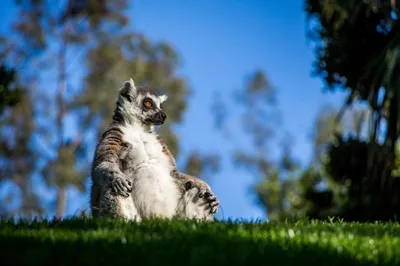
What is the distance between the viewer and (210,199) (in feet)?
28.8

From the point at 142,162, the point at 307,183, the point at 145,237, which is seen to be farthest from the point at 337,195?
the point at 145,237

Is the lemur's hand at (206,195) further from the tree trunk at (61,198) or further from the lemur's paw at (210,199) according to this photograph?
the tree trunk at (61,198)

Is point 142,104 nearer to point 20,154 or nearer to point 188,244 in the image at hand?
point 188,244

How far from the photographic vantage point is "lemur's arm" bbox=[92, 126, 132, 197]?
8.14 m

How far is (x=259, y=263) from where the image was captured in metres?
6.05

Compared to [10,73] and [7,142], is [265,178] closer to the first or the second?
[7,142]

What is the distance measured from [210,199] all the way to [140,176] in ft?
2.68

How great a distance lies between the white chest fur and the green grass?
26.8 inches

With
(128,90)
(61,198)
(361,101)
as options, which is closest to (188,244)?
A: (128,90)

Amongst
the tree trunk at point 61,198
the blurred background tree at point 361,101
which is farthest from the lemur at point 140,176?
the tree trunk at point 61,198

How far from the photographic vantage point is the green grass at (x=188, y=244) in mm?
6129

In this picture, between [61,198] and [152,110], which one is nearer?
[152,110]

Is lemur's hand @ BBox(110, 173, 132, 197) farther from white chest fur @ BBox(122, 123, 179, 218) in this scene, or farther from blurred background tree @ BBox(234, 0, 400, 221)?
blurred background tree @ BBox(234, 0, 400, 221)

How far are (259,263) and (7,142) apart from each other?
30997 mm
